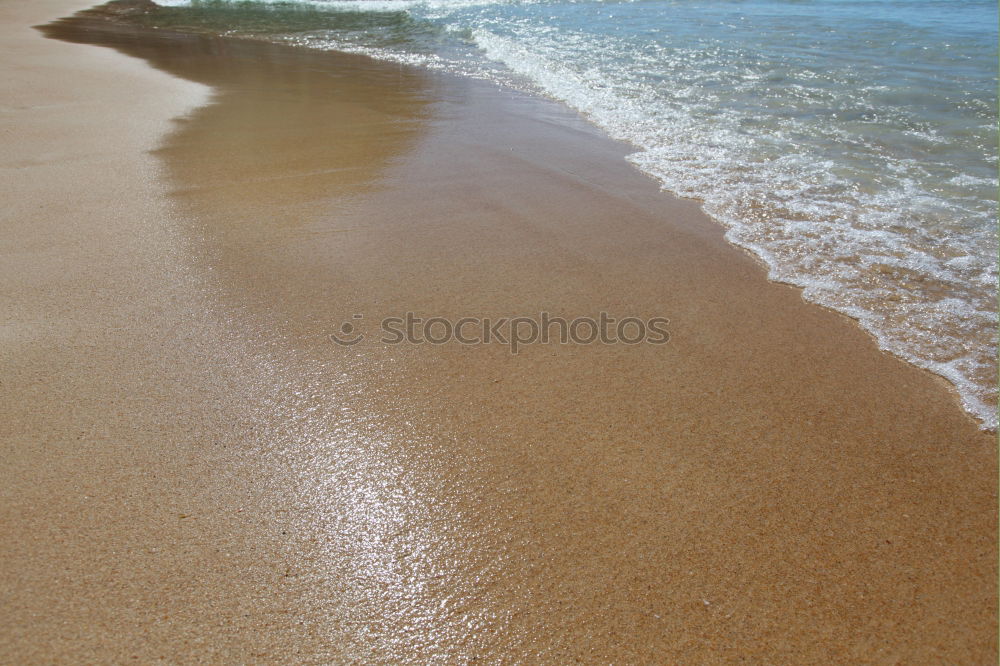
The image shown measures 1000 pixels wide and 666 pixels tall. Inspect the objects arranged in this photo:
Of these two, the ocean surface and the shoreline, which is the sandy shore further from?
the ocean surface

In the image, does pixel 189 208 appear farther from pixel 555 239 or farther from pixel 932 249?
pixel 932 249

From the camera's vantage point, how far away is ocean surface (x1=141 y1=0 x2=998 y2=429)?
2.84 m

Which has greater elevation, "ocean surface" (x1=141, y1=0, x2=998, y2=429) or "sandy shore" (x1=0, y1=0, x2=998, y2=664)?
"ocean surface" (x1=141, y1=0, x2=998, y2=429)

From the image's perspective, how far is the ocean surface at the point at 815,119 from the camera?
2.84 metres

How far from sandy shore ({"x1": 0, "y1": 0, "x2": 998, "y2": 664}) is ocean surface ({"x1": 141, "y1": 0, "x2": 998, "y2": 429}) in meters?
0.39

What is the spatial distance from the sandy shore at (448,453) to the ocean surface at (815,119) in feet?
1.27

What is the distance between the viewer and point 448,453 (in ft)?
6.18

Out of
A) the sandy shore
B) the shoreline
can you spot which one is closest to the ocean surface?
the shoreline

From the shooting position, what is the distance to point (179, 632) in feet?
4.48

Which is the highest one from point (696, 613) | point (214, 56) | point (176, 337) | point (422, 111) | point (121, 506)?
point (214, 56)

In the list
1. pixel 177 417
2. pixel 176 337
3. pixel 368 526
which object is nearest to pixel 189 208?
pixel 176 337

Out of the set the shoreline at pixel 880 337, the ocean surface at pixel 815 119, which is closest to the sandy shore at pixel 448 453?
the shoreline at pixel 880 337

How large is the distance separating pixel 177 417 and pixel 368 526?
790mm

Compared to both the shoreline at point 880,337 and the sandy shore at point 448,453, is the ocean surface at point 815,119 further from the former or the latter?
the sandy shore at point 448,453
